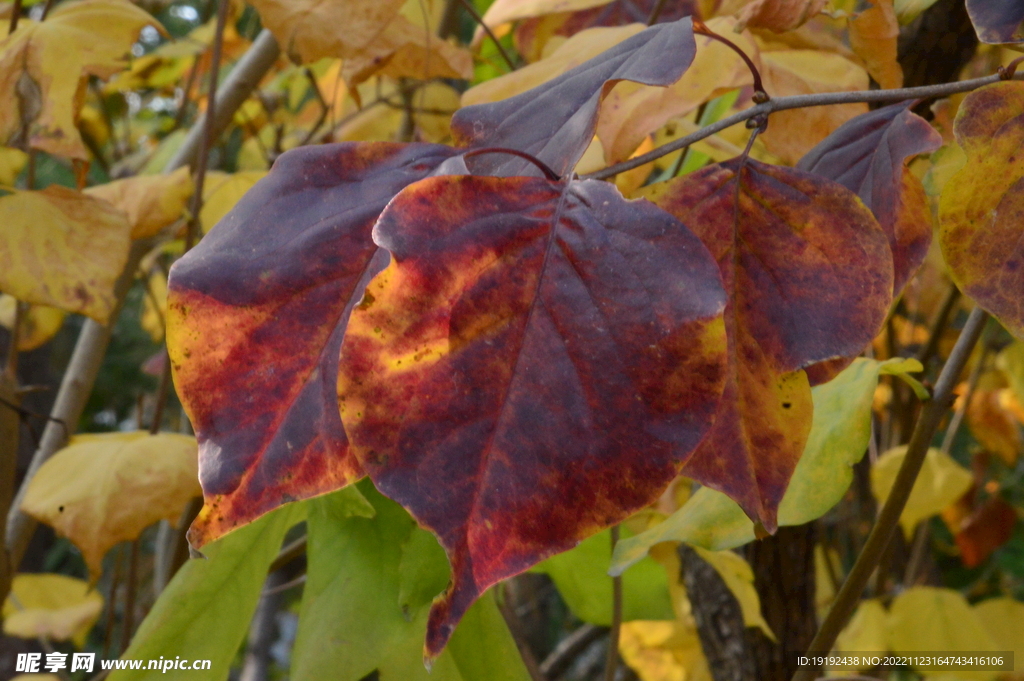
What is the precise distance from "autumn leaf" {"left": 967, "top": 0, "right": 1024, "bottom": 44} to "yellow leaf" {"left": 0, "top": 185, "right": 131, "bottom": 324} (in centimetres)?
44

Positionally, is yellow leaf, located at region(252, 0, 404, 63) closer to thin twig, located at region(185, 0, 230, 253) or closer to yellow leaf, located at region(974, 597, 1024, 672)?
thin twig, located at region(185, 0, 230, 253)

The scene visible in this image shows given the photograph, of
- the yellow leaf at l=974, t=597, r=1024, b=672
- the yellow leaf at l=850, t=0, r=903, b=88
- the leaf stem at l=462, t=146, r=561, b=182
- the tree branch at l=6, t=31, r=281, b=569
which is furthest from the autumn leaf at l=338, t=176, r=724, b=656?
the yellow leaf at l=974, t=597, r=1024, b=672

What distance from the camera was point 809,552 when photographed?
27.2 inches

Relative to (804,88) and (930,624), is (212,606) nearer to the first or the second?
(804,88)

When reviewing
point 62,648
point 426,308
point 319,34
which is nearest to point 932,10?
point 319,34

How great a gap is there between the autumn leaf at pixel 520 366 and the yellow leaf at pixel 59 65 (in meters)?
0.35

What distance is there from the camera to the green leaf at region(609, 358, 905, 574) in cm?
34

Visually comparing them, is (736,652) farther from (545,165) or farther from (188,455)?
(545,165)

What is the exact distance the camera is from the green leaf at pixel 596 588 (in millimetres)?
502

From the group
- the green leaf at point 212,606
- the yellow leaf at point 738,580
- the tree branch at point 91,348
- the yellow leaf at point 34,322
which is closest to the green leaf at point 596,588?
the yellow leaf at point 738,580

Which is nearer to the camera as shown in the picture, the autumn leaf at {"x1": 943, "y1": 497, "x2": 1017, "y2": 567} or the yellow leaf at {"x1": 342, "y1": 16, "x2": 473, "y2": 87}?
the yellow leaf at {"x1": 342, "y1": 16, "x2": 473, "y2": 87}

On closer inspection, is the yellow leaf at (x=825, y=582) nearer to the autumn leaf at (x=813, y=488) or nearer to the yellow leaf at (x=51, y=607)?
the autumn leaf at (x=813, y=488)

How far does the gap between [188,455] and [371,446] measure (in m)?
0.36

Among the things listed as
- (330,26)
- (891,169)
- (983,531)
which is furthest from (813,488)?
(983,531)
